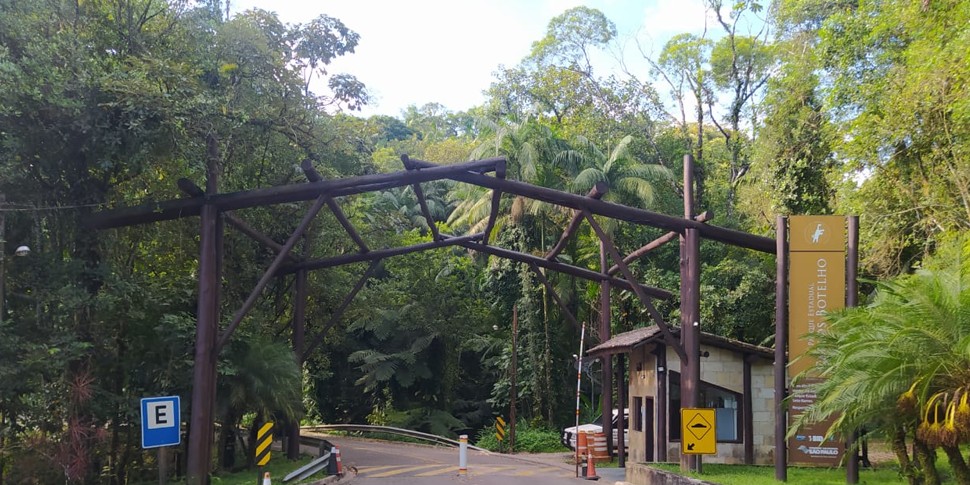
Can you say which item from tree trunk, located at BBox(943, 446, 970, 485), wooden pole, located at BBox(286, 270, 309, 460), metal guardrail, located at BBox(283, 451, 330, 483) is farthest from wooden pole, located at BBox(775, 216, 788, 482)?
wooden pole, located at BBox(286, 270, 309, 460)

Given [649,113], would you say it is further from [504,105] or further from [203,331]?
[203,331]

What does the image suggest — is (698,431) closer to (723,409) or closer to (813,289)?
(813,289)

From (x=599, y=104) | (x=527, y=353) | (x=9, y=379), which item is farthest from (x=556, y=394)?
(x=9, y=379)

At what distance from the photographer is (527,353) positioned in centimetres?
3397

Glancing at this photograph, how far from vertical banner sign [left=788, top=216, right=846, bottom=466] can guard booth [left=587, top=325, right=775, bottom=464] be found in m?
3.92

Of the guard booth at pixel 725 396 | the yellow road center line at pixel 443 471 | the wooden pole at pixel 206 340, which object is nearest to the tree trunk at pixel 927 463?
the guard booth at pixel 725 396

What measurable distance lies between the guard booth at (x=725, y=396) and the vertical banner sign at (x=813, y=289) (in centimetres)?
392

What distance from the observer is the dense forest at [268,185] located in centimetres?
1466

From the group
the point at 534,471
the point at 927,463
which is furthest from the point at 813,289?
the point at 534,471

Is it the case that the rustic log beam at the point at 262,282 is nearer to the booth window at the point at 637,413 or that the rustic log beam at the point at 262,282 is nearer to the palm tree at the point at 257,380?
the palm tree at the point at 257,380

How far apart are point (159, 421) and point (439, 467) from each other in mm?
12049

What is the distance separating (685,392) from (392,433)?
1944 cm

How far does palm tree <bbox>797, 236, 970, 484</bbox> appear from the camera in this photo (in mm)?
10242

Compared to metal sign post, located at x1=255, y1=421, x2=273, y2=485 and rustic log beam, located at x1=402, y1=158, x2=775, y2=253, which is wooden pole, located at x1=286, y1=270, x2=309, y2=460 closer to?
rustic log beam, located at x1=402, y1=158, x2=775, y2=253
